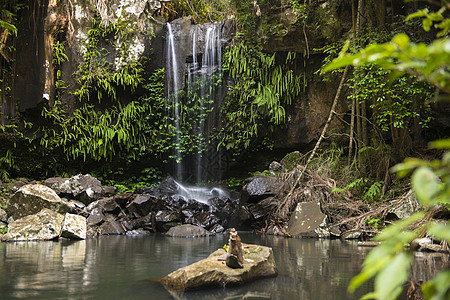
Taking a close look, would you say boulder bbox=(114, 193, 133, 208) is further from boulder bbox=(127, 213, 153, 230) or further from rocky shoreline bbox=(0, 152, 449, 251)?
boulder bbox=(127, 213, 153, 230)

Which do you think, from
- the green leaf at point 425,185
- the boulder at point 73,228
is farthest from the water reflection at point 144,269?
the green leaf at point 425,185

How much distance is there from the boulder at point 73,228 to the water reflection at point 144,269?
0.76 meters

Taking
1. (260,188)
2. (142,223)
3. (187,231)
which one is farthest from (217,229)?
(142,223)

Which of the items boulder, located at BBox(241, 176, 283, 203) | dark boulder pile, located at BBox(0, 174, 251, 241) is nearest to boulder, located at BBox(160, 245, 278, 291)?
dark boulder pile, located at BBox(0, 174, 251, 241)

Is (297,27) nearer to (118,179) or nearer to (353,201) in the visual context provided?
(353,201)

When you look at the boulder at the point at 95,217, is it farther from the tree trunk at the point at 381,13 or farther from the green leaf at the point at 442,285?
the green leaf at the point at 442,285

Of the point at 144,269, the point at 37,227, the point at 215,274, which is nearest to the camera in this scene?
the point at 215,274

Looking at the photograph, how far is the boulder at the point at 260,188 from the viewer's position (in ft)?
32.4

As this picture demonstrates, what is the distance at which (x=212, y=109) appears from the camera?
43.7ft

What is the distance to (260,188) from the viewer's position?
32.7 ft

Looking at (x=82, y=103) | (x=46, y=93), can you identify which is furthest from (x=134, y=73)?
(x=46, y=93)

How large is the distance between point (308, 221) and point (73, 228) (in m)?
5.17

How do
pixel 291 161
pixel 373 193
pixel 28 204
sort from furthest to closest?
1. pixel 291 161
2. pixel 28 204
3. pixel 373 193

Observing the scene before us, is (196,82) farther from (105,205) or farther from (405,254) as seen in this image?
(405,254)
